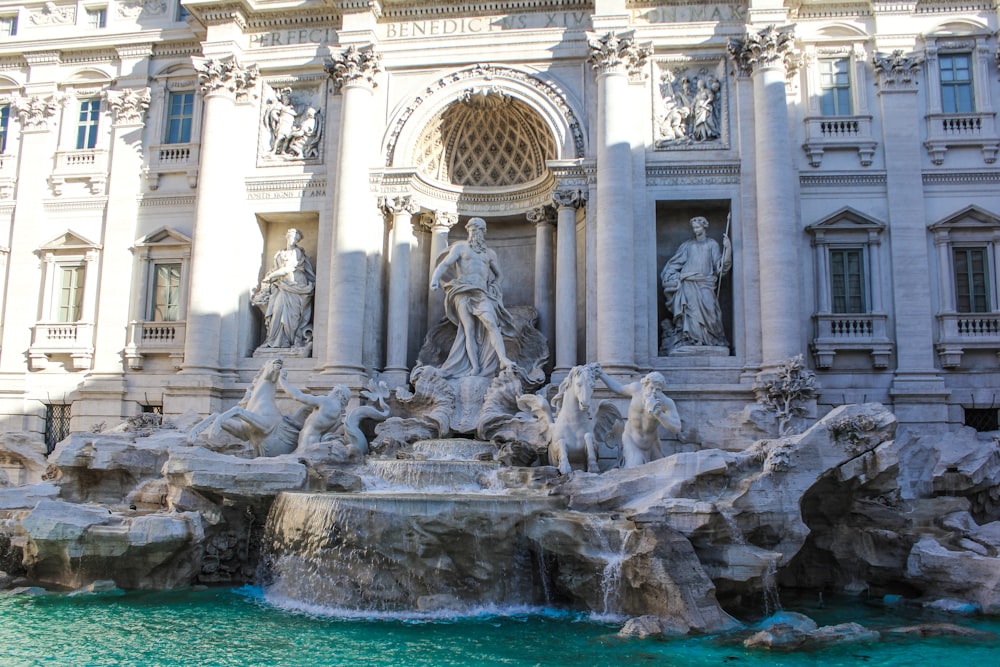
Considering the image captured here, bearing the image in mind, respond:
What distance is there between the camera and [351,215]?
17.8 meters

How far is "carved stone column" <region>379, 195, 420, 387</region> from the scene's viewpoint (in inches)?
704

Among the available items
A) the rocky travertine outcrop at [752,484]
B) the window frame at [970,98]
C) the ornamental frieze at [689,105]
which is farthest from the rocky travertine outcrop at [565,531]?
the ornamental frieze at [689,105]

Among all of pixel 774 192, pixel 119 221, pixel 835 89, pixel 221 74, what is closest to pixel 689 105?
pixel 774 192

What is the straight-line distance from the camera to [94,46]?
810 inches

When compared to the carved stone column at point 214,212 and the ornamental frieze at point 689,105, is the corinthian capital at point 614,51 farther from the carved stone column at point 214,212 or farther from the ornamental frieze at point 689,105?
the carved stone column at point 214,212

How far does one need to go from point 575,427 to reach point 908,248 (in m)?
8.62

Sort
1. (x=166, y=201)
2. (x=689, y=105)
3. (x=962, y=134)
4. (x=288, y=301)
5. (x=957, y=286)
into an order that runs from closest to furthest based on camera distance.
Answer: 1. (x=957, y=286)
2. (x=962, y=134)
3. (x=689, y=105)
4. (x=288, y=301)
5. (x=166, y=201)

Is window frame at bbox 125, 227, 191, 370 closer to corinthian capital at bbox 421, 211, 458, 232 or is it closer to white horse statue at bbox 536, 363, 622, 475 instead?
corinthian capital at bbox 421, 211, 458, 232

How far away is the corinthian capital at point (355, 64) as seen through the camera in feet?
59.7

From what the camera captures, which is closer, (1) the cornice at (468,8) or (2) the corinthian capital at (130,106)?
(1) the cornice at (468,8)

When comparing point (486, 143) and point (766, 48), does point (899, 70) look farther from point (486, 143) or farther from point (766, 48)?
point (486, 143)

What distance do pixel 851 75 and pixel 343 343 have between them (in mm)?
12442

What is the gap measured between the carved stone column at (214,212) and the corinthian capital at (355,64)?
7.54 feet

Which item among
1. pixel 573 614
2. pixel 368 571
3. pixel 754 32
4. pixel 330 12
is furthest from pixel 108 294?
pixel 754 32
